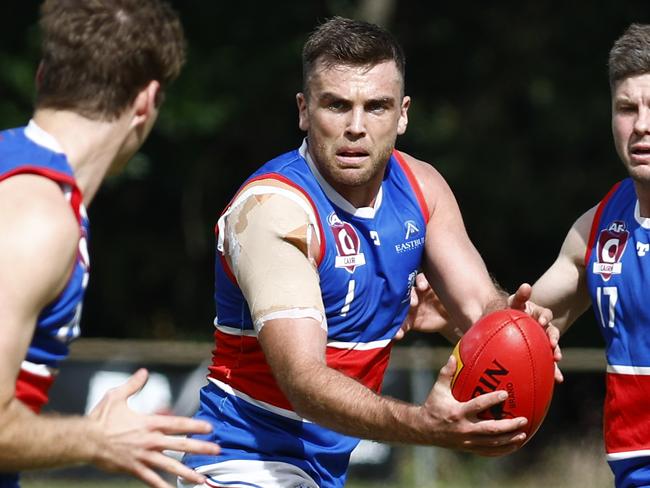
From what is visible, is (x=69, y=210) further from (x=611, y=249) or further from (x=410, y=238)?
(x=611, y=249)

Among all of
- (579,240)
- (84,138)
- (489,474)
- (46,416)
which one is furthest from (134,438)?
(489,474)

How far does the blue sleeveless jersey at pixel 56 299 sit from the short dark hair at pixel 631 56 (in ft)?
8.78

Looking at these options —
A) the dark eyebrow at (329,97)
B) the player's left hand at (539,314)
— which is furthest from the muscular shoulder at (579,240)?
the dark eyebrow at (329,97)

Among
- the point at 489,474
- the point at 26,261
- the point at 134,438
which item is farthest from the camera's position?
the point at 489,474

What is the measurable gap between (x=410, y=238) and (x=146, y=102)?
175 centimetres

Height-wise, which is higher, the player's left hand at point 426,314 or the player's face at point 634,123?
the player's face at point 634,123

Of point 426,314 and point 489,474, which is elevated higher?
point 426,314

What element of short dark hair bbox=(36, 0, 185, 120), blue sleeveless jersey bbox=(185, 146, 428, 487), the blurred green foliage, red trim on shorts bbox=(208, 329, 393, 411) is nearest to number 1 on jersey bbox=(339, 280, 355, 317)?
blue sleeveless jersey bbox=(185, 146, 428, 487)

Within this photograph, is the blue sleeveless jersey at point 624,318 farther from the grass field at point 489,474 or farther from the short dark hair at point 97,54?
the grass field at point 489,474

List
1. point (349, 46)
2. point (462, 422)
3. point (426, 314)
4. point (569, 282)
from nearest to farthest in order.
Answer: point (462, 422)
point (349, 46)
point (569, 282)
point (426, 314)

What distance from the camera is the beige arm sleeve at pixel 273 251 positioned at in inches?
180

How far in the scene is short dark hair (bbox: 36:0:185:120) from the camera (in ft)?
12.3

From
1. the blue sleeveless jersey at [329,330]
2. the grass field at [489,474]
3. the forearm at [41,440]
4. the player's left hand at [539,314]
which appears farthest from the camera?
the grass field at [489,474]

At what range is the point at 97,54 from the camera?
3.76m
